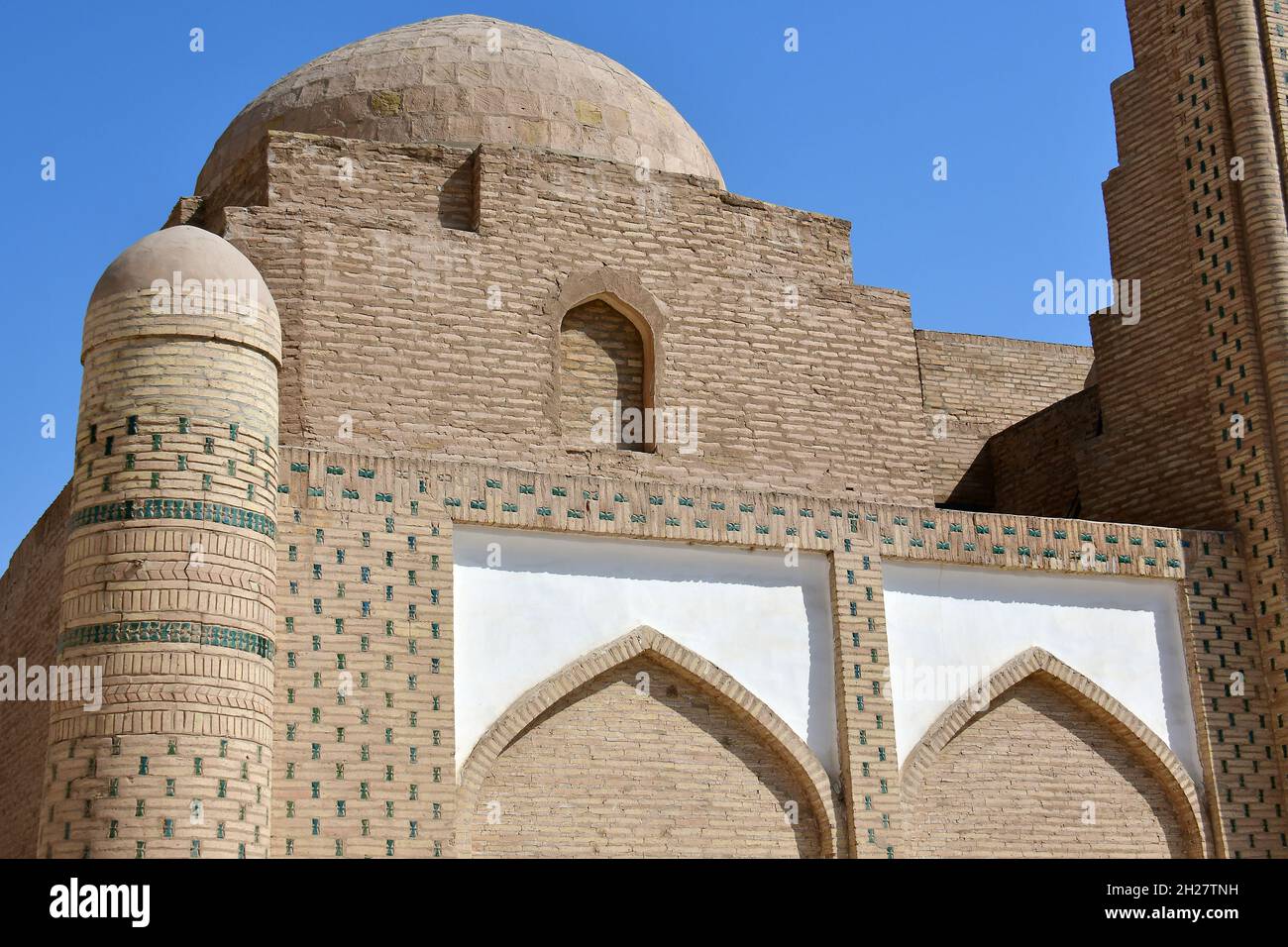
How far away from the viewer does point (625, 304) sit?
9.99 metres

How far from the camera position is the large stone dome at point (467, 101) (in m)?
10.9

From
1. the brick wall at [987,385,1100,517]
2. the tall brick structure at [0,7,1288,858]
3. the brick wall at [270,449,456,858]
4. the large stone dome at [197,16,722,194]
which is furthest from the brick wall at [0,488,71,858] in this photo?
the brick wall at [987,385,1100,517]

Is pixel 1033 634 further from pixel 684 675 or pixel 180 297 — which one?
pixel 180 297

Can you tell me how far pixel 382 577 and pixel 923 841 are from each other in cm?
305

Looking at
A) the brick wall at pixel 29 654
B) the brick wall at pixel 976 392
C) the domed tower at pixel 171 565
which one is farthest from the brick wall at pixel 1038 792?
the brick wall at pixel 29 654

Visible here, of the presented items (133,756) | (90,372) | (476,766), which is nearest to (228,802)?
(133,756)

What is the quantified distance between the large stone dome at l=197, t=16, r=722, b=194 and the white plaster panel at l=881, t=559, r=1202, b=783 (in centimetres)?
363

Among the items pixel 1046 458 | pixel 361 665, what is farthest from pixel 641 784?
pixel 1046 458

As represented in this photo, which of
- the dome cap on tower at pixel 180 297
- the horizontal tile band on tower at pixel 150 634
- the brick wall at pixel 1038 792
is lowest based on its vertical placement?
the brick wall at pixel 1038 792

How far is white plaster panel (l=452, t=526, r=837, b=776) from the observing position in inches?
318

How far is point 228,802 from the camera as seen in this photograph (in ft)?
22.4

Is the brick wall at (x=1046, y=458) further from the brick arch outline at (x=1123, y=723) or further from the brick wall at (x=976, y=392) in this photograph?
the brick arch outline at (x=1123, y=723)

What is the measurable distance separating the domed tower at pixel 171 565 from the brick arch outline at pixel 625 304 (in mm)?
2403

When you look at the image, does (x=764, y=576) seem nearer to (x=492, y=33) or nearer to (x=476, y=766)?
(x=476, y=766)
